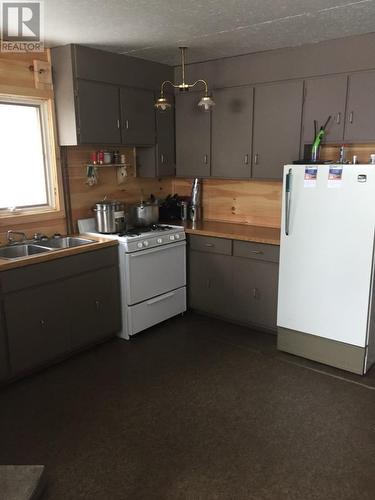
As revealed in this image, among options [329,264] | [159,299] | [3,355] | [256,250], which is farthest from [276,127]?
[3,355]

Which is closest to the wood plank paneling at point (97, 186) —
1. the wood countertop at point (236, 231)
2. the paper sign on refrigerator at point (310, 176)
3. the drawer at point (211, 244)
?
the wood countertop at point (236, 231)

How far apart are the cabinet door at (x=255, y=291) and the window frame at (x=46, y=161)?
5.58 ft

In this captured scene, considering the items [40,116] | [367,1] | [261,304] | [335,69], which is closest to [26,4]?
[40,116]

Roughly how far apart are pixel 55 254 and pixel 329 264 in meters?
2.00

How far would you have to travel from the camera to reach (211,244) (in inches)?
154

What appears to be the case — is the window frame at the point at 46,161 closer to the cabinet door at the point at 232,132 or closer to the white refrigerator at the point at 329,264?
the cabinet door at the point at 232,132

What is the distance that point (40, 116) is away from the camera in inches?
138

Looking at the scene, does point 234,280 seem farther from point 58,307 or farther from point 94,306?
point 58,307

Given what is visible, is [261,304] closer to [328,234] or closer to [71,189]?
[328,234]

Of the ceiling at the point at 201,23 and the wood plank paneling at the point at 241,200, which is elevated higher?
the ceiling at the point at 201,23

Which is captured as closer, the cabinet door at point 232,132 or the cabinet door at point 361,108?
the cabinet door at point 361,108

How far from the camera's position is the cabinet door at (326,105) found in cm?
326

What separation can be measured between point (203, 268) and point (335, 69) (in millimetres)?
2025

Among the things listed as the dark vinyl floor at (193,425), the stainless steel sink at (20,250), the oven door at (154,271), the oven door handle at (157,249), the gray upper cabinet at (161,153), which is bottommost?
the dark vinyl floor at (193,425)
